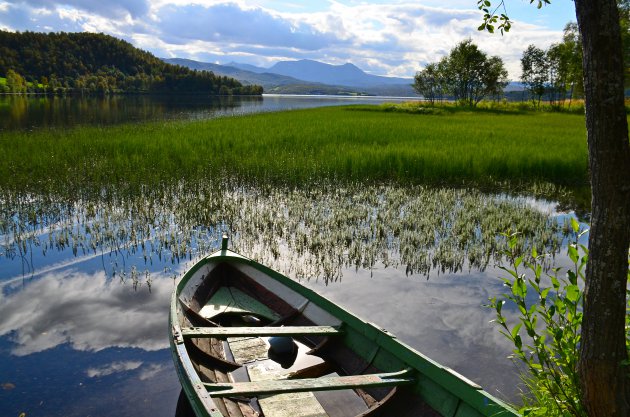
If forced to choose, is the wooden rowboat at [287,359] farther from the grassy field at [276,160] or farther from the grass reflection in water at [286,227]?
the grassy field at [276,160]

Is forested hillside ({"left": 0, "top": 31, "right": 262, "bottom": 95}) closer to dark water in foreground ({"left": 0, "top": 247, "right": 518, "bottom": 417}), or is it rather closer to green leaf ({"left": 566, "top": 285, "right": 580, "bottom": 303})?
dark water in foreground ({"left": 0, "top": 247, "right": 518, "bottom": 417})

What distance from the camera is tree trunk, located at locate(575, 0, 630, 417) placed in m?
2.81

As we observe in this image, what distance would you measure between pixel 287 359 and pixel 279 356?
0.09 metres

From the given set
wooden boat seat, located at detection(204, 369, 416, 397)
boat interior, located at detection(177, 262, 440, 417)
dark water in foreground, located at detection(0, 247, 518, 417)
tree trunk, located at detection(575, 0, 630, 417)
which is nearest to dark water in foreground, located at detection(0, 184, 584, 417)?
dark water in foreground, located at detection(0, 247, 518, 417)

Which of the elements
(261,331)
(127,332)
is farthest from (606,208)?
(127,332)

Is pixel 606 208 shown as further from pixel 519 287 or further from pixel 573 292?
pixel 519 287

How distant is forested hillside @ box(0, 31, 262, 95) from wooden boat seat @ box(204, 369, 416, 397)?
119388 mm

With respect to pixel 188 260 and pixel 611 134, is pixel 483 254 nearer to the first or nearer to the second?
pixel 188 260

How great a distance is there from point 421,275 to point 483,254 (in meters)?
1.57

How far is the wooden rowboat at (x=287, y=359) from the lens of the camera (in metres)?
3.96

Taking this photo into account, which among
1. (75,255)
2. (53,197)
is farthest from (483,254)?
(53,197)

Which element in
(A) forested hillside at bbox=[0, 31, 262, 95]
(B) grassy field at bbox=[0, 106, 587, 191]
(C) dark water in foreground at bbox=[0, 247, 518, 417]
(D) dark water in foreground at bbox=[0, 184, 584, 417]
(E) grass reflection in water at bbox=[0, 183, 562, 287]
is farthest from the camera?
(A) forested hillside at bbox=[0, 31, 262, 95]

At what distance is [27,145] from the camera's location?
→ 17.4 m

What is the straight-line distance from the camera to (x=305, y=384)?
4.12 m
